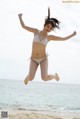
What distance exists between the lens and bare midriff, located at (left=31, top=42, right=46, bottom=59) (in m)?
8.73

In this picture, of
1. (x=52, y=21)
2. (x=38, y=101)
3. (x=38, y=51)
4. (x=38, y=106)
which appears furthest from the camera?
(x=38, y=101)

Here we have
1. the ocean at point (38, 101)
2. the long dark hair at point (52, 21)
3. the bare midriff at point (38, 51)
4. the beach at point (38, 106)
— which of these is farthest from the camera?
the ocean at point (38, 101)

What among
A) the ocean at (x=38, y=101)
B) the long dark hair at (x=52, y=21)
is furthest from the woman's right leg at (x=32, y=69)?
the ocean at (x=38, y=101)

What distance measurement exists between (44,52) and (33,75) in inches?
22.7

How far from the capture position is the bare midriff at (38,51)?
8.73 meters

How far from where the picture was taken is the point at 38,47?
344 inches

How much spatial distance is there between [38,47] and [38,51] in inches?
3.4

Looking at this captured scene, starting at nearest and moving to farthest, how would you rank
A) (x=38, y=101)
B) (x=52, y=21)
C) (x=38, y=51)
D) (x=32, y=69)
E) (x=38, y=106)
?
1. (x=52, y=21)
2. (x=32, y=69)
3. (x=38, y=51)
4. (x=38, y=106)
5. (x=38, y=101)

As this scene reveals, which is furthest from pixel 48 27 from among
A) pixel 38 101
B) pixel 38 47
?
pixel 38 101

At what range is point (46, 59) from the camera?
345 inches

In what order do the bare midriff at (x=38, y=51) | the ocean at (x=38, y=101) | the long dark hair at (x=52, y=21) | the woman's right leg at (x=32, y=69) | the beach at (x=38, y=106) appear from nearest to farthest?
the long dark hair at (x=52, y=21) < the woman's right leg at (x=32, y=69) < the bare midriff at (x=38, y=51) < the beach at (x=38, y=106) < the ocean at (x=38, y=101)

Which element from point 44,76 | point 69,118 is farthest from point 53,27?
point 69,118

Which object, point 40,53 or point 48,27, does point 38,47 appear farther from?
point 48,27

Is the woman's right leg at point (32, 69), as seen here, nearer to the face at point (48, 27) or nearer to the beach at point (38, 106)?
the face at point (48, 27)
